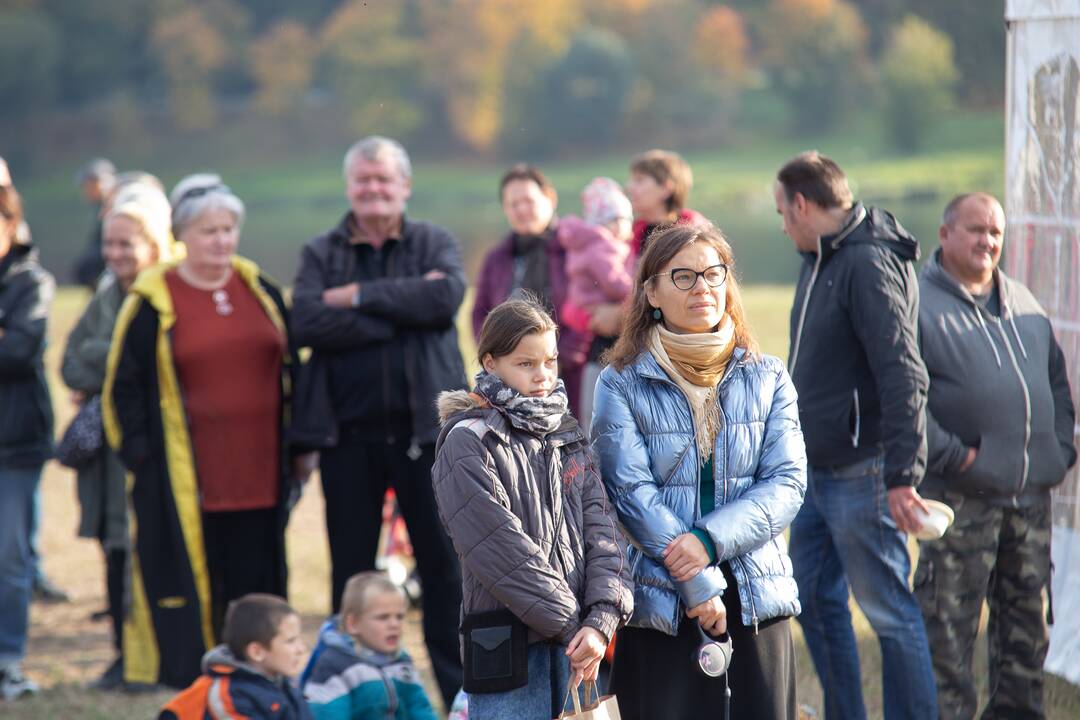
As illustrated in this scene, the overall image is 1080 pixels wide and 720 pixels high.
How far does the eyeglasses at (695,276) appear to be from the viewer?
10.4ft

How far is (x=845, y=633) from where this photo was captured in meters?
4.16

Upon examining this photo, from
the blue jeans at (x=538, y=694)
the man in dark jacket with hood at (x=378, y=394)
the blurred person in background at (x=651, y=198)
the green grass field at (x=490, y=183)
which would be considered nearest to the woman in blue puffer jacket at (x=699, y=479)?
the blue jeans at (x=538, y=694)

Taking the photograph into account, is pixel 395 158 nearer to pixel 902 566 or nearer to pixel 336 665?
pixel 336 665

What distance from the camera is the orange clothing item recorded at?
488 cm

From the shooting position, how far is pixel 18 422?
537cm

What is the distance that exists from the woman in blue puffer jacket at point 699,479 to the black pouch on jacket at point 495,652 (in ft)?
1.02

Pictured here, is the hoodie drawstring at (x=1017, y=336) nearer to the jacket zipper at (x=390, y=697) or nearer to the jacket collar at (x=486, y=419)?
the jacket collar at (x=486, y=419)

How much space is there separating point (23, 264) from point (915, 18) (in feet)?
102

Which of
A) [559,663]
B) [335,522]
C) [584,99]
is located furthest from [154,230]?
[584,99]

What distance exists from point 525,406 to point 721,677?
793 millimetres

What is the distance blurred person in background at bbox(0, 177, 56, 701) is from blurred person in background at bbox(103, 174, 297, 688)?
60 cm

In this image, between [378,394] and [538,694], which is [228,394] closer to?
[378,394]

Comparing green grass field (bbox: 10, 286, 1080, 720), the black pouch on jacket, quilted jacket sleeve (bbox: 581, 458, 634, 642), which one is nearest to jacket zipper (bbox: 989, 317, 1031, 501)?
green grass field (bbox: 10, 286, 1080, 720)

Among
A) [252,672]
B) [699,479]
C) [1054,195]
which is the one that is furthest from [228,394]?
[1054,195]
